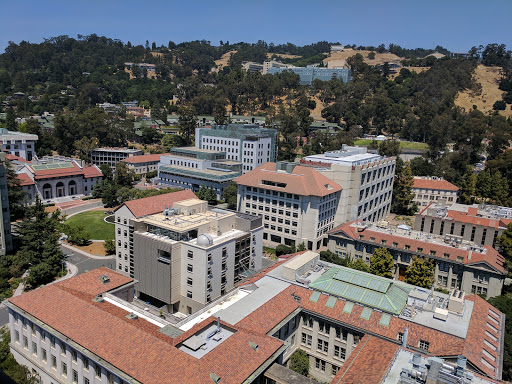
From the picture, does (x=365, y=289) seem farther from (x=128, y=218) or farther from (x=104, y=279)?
(x=128, y=218)

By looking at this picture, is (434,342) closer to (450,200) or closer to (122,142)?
(450,200)

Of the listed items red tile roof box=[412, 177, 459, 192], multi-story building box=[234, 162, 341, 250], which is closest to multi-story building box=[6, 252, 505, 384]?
Result: multi-story building box=[234, 162, 341, 250]

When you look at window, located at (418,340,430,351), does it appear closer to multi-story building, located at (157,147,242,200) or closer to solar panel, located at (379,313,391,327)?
solar panel, located at (379,313,391,327)

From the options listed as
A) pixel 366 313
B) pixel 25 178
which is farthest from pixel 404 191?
pixel 25 178

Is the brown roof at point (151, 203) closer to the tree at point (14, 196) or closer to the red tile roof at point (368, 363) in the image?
the red tile roof at point (368, 363)

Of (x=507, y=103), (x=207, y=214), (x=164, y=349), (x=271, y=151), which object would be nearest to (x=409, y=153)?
(x=271, y=151)
